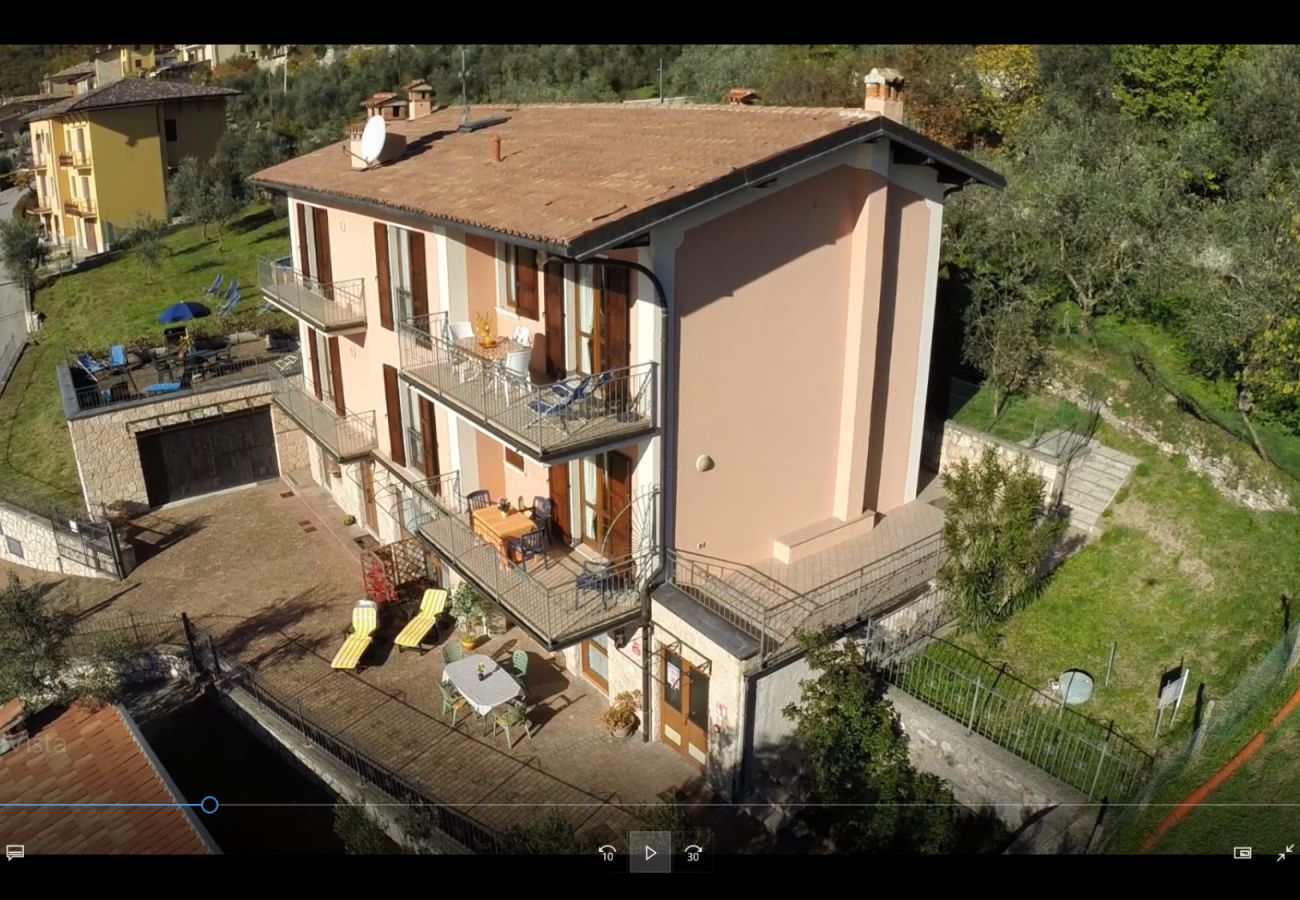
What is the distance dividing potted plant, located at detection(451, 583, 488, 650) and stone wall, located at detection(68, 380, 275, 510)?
10.1 metres

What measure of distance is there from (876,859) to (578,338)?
26.8 feet

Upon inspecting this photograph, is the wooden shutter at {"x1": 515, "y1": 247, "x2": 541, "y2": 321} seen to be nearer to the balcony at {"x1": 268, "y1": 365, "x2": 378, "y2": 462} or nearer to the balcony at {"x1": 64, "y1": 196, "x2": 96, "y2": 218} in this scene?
the balcony at {"x1": 268, "y1": 365, "x2": 378, "y2": 462}

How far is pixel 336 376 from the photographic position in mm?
21969

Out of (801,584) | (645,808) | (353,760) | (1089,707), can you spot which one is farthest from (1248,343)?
(353,760)

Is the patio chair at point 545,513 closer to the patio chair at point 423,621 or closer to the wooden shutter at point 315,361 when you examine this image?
the patio chair at point 423,621

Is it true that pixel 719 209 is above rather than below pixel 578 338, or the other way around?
above

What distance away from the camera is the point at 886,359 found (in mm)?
16422

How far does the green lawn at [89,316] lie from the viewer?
80.9ft

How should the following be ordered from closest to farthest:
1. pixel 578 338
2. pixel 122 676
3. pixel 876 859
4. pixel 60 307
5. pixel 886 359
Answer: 1. pixel 876 859
2. pixel 578 338
3. pixel 886 359
4. pixel 122 676
5. pixel 60 307

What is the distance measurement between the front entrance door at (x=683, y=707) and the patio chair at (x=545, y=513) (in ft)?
9.92

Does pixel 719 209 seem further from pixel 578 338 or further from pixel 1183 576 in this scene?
pixel 1183 576

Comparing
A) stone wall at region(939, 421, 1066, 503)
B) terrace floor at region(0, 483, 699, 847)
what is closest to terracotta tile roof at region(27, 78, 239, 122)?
terrace floor at region(0, 483, 699, 847)

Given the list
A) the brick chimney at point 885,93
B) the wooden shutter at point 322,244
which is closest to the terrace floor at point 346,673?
the wooden shutter at point 322,244

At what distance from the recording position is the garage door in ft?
78.3
